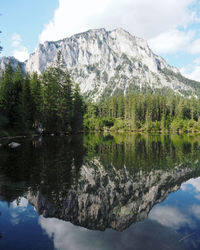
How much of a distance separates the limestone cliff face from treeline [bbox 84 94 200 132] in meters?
78.1

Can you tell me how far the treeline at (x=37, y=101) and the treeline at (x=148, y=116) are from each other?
41445 mm

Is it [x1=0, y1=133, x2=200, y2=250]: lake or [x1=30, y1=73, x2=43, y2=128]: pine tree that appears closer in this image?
[x1=0, y1=133, x2=200, y2=250]: lake

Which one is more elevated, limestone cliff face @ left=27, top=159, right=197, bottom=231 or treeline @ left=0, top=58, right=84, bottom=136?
treeline @ left=0, top=58, right=84, bottom=136

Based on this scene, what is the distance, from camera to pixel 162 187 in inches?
415

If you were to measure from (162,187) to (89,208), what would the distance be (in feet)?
16.0

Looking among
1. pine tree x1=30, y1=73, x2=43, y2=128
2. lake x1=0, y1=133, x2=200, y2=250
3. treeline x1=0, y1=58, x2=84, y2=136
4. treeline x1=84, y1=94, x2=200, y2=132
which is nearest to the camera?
lake x1=0, y1=133, x2=200, y2=250

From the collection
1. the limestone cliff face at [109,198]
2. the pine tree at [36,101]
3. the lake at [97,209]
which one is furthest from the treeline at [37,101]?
the limestone cliff face at [109,198]

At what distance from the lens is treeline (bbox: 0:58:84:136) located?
3956 cm

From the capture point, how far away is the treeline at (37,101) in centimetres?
3956

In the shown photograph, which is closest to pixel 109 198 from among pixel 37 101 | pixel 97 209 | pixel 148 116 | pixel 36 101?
pixel 97 209

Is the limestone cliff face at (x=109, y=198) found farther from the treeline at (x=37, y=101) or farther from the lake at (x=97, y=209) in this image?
the treeline at (x=37, y=101)

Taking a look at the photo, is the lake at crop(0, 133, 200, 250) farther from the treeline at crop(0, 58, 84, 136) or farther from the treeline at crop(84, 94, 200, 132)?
the treeline at crop(84, 94, 200, 132)

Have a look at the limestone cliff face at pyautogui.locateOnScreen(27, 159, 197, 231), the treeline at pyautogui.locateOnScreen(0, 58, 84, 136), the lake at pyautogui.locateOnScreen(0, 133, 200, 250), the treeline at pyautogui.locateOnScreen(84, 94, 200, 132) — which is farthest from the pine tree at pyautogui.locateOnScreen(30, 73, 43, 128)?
the treeline at pyautogui.locateOnScreen(84, 94, 200, 132)

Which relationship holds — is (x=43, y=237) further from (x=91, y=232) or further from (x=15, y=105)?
(x=15, y=105)
